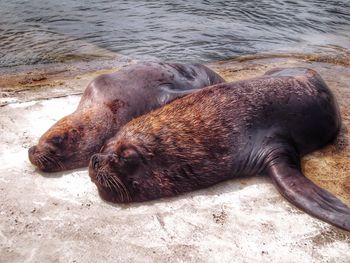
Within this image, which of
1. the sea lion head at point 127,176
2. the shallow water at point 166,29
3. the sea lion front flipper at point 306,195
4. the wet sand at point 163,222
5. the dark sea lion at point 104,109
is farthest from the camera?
the shallow water at point 166,29

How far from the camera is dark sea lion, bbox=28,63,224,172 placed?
176 inches

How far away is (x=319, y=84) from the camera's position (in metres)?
5.02

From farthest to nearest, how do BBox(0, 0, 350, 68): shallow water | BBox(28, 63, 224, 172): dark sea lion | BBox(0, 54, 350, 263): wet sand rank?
BBox(0, 0, 350, 68): shallow water → BBox(28, 63, 224, 172): dark sea lion → BBox(0, 54, 350, 263): wet sand

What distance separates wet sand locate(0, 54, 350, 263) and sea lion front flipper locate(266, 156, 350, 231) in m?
0.06

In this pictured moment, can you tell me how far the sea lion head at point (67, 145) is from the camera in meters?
4.34

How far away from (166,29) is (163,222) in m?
8.56

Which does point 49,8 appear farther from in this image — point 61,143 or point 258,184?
point 258,184

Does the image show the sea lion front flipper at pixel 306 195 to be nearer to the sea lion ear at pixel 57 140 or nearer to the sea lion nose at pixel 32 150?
the sea lion ear at pixel 57 140

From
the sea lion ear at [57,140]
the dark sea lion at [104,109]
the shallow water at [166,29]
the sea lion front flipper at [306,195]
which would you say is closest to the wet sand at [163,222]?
→ the sea lion front flipper at [306,195]

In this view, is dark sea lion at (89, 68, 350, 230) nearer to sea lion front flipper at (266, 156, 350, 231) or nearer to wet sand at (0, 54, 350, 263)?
sea lion front flipper at (266, 156, 350, 231)

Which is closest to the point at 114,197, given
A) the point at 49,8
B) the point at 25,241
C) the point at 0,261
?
the point at 25,241

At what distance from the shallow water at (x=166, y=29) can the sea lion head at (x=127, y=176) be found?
212 inches

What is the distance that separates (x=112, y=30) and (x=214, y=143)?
7.84 meters


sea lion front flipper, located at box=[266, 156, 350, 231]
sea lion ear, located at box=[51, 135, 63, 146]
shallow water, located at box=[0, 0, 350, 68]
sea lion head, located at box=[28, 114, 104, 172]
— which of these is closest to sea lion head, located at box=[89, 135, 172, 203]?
sea lion head, located at box=[28, 114, 104, 172]
